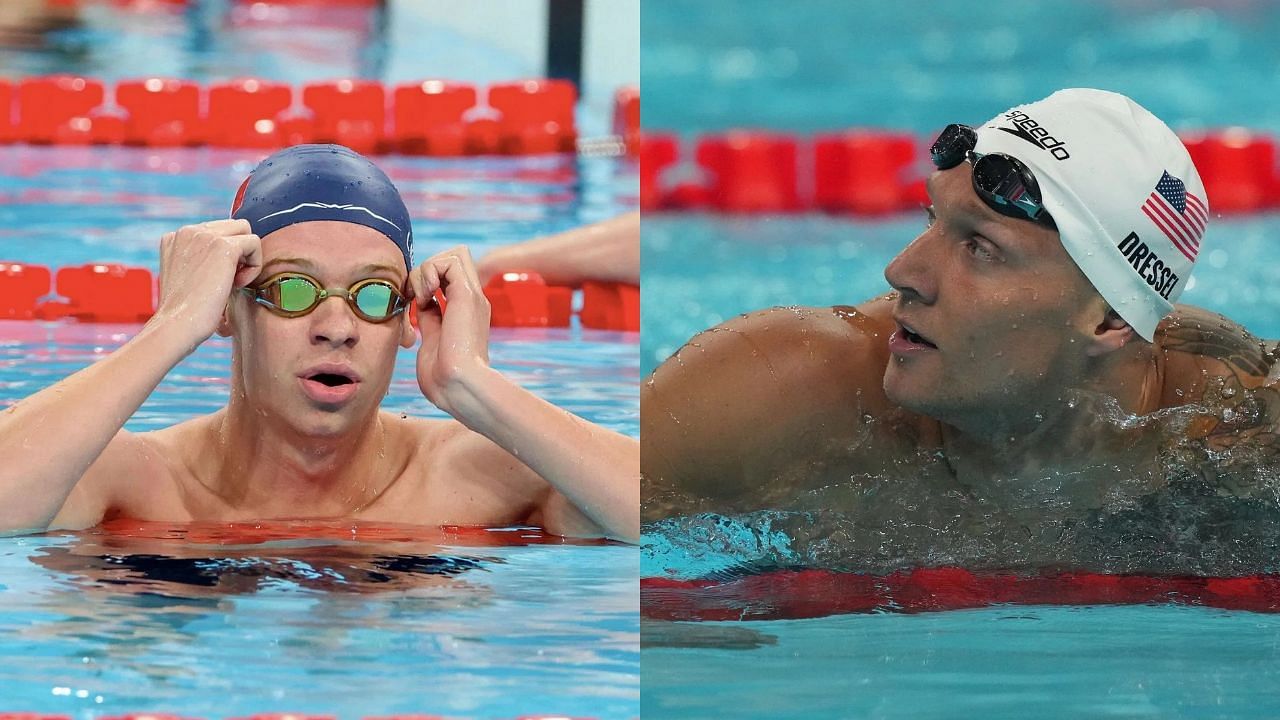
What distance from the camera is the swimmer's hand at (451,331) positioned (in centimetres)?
273

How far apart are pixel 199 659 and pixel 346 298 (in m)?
0.68

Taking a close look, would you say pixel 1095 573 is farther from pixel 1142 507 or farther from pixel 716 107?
pixel 716 107

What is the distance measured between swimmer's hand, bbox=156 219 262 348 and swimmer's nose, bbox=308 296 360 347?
0.43 ft

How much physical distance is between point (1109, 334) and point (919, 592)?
535mm

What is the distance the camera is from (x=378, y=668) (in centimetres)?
233

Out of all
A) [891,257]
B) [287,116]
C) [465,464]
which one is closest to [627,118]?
[287,116]

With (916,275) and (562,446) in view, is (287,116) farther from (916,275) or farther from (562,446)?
(916,275)

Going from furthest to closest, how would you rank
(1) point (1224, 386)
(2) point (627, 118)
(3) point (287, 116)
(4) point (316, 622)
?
(2) point (627, 118) < (3) point (287, 116) < (1) point (1224, 386) < (4) point (316, 622)

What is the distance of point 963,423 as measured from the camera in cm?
291

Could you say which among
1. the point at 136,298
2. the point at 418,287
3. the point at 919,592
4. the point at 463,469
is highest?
the point at 418,287

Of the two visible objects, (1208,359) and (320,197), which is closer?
(320,197)

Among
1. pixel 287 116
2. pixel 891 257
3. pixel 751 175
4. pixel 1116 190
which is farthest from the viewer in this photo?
pixel 287 116

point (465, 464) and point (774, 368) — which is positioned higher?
point (774, 368)

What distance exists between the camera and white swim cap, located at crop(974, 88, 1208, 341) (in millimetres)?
2836
